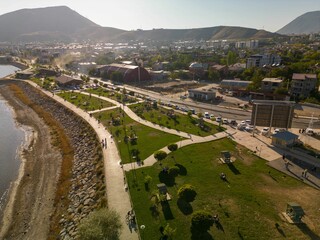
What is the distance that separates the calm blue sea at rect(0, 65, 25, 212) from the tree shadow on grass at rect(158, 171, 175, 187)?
21865mm

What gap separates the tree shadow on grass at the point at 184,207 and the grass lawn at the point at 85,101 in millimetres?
45376

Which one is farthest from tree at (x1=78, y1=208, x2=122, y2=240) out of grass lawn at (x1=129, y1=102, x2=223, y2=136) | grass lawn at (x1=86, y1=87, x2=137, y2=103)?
grass lawn at (x1=86, y1=87, x2=137, y2=103)

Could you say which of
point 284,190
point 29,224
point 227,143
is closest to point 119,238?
point 29,224

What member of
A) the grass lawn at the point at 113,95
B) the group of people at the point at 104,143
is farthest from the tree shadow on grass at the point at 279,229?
the grass lawn at the point at 113,95

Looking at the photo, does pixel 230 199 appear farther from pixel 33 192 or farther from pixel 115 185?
pixel 33 192

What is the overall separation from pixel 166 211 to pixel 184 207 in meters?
2.08

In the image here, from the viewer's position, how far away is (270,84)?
78.4 meters

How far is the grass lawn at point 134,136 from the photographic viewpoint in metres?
42.4

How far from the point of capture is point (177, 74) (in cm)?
11500

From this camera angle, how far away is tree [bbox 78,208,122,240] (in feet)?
71.8

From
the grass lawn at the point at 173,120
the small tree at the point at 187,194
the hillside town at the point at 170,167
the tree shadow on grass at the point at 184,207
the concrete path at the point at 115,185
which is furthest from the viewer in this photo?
the grass lawn at the point at 173,120

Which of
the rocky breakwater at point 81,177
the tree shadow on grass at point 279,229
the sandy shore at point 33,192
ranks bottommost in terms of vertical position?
the sandy shore at point 33,192

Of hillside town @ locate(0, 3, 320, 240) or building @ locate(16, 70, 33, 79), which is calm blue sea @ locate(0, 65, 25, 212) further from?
→ building @ locate(16, 70, 33, 79)

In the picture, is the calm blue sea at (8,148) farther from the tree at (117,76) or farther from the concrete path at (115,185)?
the tree at (117,76)
